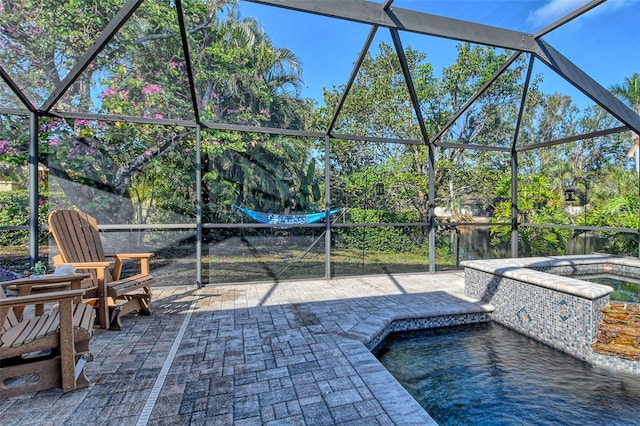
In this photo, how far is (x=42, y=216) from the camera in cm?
510

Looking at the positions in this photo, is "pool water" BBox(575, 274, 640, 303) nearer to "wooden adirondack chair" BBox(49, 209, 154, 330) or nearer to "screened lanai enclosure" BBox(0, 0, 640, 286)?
"screened lanai enclosure" BBox(0, 0, 640, 286)

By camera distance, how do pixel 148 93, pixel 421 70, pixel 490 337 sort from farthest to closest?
1. pixel 421 70
2. pixel 148 93
3. pixel 490 337

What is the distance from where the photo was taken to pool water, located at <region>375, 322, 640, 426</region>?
2.27 m

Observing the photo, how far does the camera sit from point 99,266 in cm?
313

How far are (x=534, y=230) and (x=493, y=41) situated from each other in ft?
16.8

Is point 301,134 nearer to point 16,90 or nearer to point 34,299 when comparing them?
point 16,90

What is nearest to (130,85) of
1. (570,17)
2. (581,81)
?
(570,17)

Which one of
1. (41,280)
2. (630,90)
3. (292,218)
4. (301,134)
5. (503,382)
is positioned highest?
(630,90)

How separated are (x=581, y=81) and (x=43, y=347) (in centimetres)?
659

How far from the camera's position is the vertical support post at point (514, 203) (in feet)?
21.7

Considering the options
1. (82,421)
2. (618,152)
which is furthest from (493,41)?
(618,152)

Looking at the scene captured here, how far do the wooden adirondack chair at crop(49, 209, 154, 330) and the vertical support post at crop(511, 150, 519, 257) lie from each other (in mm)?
6826

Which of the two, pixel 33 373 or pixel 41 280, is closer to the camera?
pixel 33 373

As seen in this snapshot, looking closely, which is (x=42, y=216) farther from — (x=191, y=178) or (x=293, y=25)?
(x=293, y=25)
